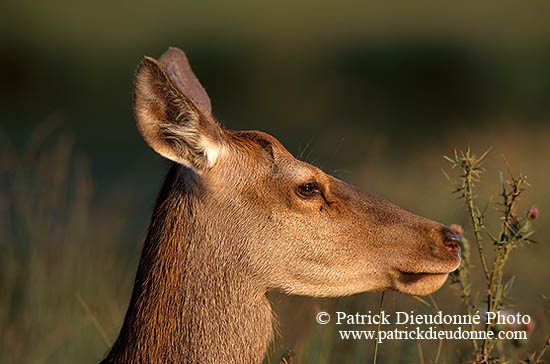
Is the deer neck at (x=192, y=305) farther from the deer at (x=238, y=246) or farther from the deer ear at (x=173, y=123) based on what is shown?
the deer ear at (x=173, y=123)

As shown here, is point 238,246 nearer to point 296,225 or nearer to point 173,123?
point 296,225

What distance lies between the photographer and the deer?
385 cm

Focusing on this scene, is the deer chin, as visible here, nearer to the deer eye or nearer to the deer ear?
the deer eye

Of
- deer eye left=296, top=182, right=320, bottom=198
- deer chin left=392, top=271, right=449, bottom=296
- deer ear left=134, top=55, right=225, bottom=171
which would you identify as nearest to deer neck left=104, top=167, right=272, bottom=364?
deer ear left=134, top=55, right=225, bottom=171

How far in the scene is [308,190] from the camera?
400 cm

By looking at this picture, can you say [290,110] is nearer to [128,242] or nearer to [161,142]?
[128,242]

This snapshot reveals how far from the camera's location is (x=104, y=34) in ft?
68.6

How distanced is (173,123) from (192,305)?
75cm

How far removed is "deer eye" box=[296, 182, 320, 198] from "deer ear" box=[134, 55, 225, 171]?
40 centimetres

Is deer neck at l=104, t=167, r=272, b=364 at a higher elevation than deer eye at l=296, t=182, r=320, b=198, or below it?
below

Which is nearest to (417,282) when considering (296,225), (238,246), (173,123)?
(296,225)

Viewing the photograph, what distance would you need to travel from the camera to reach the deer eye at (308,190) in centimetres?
399

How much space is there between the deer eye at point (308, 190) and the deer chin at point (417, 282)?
0.49 m

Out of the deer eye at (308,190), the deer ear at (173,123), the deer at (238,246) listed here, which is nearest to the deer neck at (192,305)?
the deer at (238,246)
